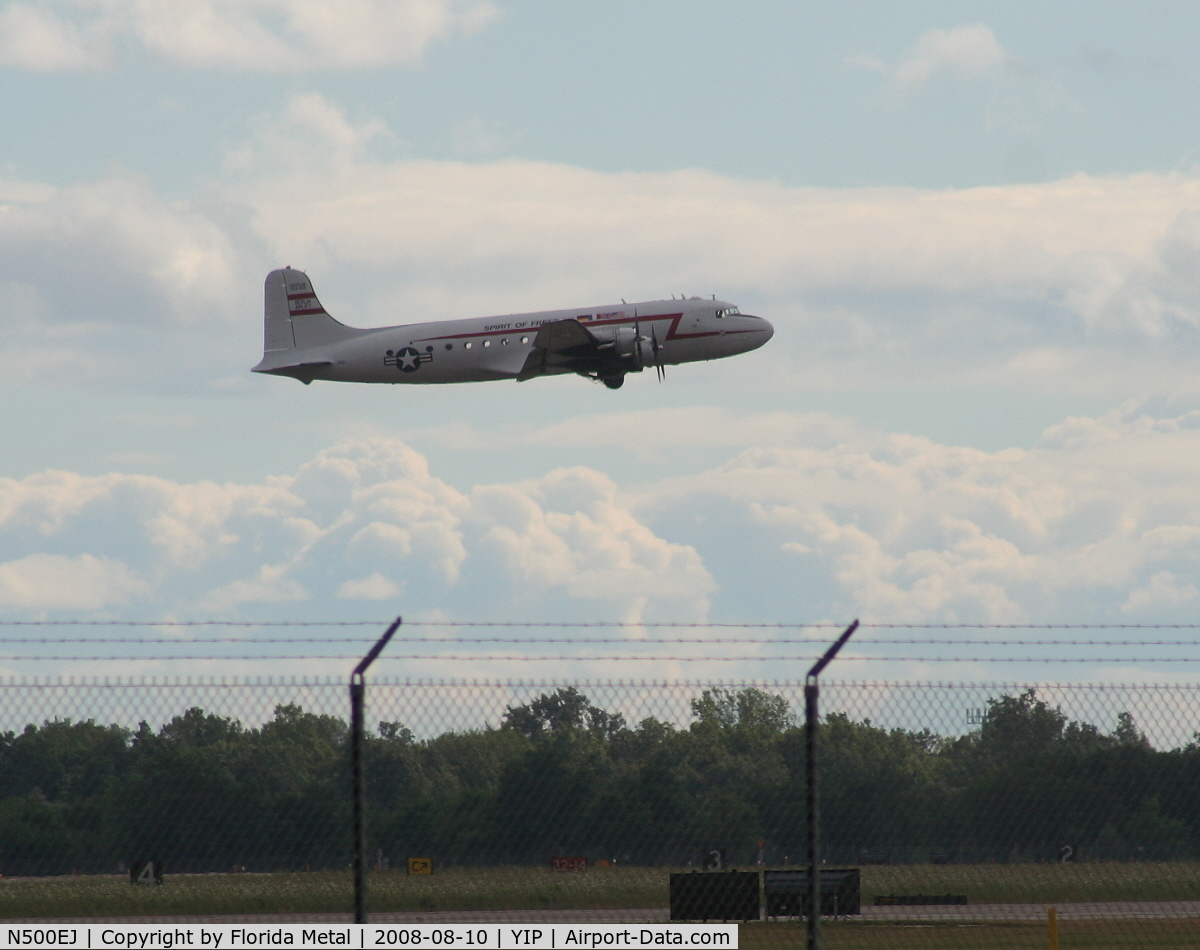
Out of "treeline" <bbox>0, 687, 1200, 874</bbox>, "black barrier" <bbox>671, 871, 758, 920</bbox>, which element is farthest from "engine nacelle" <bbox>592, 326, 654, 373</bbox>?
"treeline" <bbox>0, 687, 1200, 874</bbox>

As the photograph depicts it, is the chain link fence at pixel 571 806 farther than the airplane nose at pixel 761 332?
No

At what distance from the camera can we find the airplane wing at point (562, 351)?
50.2 meters

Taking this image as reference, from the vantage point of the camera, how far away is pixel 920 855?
1185 cm

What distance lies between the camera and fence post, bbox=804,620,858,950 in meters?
10.1

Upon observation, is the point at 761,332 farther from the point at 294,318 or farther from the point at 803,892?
the point at 803,892

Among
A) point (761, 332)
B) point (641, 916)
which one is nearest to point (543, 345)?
point (761, 332)

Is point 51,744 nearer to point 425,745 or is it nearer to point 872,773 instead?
point 425,745

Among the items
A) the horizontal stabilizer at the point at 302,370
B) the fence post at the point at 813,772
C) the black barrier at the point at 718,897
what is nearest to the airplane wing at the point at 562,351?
the horizontal stabilizer at the point at 302,370

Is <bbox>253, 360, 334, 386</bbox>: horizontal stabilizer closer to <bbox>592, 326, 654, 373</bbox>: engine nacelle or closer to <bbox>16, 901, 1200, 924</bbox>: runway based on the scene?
<bbox>592, 326, 654, 373</bbox>: engine nacelle

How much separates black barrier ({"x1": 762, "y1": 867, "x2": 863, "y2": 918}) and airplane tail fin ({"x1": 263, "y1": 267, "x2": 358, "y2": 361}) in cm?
4685

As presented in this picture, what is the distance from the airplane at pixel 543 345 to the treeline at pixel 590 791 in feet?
127

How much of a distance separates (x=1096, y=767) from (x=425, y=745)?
5.47m
